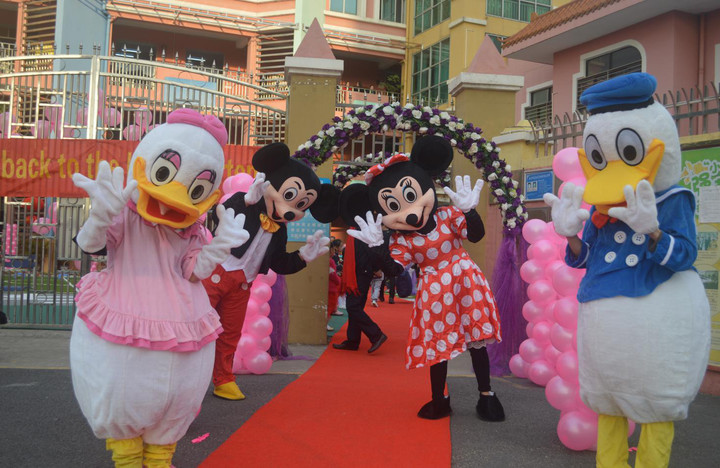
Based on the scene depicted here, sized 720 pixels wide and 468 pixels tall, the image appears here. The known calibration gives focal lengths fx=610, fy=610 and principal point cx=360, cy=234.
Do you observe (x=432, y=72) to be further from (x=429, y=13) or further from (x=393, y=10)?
(x=393, y=10)

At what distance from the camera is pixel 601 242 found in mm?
2959

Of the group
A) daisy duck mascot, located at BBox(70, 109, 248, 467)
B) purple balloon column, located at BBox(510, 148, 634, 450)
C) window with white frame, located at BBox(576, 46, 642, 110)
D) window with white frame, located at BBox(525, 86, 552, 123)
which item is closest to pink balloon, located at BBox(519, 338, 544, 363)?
purple balloon column, located at BBox(510, 148, 634, 450)

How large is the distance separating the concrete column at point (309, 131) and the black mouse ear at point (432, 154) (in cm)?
288

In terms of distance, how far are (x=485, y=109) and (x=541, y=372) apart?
369 cm

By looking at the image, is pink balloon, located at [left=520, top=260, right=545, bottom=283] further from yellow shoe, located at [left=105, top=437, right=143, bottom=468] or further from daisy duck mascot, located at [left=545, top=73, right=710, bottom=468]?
yellow shoe, located at [left=105, top=437, right=143, bottom=468]

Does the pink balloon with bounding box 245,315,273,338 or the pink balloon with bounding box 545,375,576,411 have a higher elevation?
the pink balloon with bounding box 245,315,273,338

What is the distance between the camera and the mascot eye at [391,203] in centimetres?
403

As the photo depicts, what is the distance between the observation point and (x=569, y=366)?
12.1 feet

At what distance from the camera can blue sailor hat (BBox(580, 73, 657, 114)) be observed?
2.80 m

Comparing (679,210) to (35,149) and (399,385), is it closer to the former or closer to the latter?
(399,385)

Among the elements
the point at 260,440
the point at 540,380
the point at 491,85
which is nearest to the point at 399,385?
the point at 540,380

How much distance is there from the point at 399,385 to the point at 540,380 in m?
1.15

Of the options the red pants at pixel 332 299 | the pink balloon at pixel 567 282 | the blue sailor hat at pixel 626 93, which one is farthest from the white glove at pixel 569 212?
the red pants at pixel 332 299

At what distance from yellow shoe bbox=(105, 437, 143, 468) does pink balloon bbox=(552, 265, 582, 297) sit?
2743 mm
